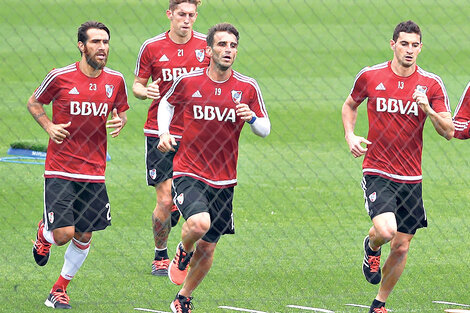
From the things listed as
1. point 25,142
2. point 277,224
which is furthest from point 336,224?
point 25,142

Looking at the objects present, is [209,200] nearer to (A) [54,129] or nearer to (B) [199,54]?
(A) [54,129]

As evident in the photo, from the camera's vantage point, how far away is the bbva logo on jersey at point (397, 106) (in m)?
7.82

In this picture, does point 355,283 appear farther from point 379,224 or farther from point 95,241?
point 95,241

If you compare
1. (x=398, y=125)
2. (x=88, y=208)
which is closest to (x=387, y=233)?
(x=398, y=125)

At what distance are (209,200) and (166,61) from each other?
1.99 meters

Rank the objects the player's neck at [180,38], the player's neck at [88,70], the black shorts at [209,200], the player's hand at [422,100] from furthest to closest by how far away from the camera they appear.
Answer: the player's neck at [180,38] < the player's neck at [88,70] < the black shorts at [209,200] < the player's hand at [422,100]

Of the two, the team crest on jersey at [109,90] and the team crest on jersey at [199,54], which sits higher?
the team crest on jersey at [109,90]

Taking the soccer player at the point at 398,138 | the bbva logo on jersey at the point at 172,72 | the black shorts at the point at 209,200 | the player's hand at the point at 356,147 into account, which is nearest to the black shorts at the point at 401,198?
the soccer player at the point at 398,138

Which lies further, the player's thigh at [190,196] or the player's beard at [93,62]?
the player's beard at [93,62]

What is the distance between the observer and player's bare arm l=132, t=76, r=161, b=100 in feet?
25.9

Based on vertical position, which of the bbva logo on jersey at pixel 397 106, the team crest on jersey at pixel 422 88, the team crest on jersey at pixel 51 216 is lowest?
the team crest on jersey at pixel 51 216

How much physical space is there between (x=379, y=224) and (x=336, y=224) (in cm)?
296

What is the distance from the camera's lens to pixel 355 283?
8625mm

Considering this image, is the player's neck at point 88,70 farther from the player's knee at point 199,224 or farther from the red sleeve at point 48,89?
the player's knee at point 199,224
